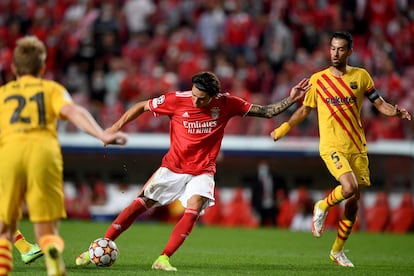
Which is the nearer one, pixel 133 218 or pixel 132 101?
pixel 133 218

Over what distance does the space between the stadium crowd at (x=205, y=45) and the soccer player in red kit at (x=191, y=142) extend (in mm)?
11127

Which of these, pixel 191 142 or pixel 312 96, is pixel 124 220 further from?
pixel 312 96

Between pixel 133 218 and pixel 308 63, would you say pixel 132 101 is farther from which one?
pixel 133 218

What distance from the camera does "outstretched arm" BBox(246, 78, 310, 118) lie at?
10789 millimetres

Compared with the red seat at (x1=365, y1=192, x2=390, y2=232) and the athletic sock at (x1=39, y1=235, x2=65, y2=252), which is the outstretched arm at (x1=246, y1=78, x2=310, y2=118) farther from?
the red seat at (x1=365, y1=192, x2=390, y2=232)

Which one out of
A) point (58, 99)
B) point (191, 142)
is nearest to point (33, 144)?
point (58, 99)

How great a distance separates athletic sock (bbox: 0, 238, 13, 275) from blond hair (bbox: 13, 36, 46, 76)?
146cm

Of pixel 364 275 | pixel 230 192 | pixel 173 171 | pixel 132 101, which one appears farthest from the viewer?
pixel 230 192

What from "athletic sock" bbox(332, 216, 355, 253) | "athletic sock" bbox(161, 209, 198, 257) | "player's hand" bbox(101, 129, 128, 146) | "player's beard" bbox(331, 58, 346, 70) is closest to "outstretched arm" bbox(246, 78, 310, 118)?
"player's beard" bbox(331, 58, 346, 70)

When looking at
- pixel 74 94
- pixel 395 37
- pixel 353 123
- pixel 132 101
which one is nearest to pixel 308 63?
pixel 395 37

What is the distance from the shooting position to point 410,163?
23.5 m

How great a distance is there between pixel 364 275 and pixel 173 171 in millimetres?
2630

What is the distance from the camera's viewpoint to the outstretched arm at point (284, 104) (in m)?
10.8

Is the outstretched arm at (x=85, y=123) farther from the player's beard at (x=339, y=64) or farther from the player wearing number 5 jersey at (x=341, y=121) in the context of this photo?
the player's beard at (x=339, y=64)
